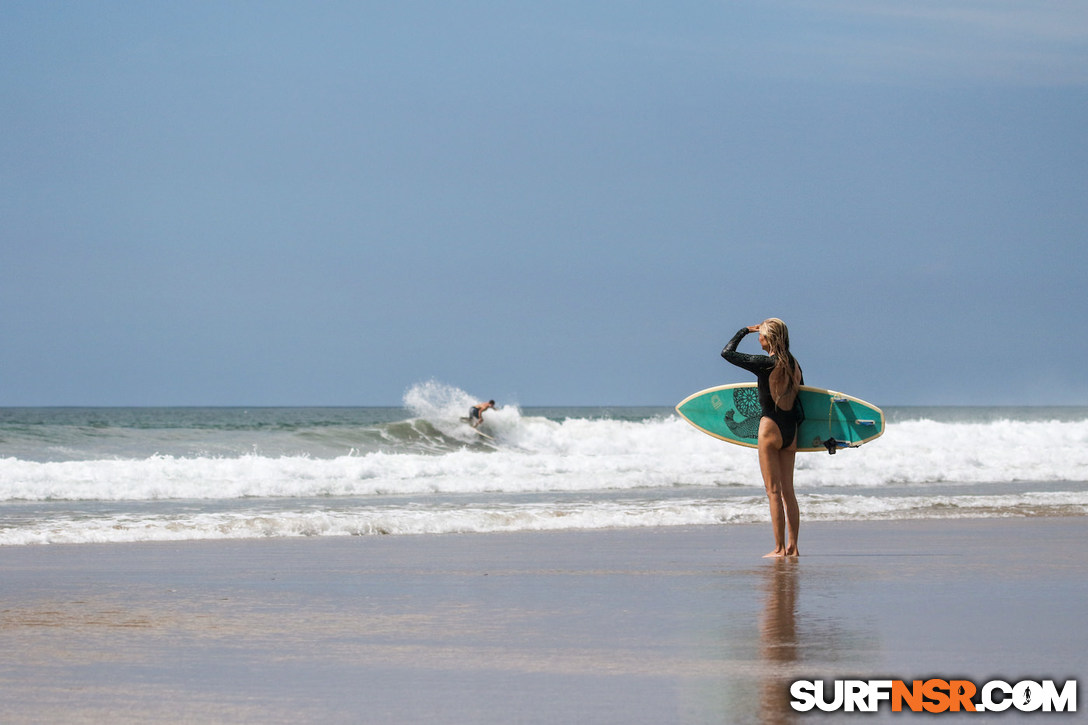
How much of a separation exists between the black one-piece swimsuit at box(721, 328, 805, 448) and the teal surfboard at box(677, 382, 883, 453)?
64 centimetres

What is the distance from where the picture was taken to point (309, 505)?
13.0m

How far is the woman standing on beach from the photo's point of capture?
A: 798 centimetres

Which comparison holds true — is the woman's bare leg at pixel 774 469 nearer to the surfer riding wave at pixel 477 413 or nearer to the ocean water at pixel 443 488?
the ocean water at pixel 443 488

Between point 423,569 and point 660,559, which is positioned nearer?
point 423,569

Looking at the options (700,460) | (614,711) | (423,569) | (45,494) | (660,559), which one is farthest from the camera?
(700,460)

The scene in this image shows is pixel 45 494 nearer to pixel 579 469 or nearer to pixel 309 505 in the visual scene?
pixel 309 505

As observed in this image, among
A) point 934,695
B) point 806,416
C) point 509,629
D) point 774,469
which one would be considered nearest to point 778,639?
point 934,695

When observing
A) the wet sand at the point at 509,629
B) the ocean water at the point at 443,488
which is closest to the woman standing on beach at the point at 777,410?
the wet sand at the point at 509,629

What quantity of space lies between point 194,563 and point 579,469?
37.9ft

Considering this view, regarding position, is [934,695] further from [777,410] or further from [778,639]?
[777,410]

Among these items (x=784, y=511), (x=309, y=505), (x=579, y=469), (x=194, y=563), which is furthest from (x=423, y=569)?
(x=579, y=469)

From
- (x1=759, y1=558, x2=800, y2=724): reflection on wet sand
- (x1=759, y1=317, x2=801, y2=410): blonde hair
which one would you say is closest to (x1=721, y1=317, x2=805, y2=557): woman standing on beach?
(x1=759, y1=317, x2=801, y2=410): blonde hair

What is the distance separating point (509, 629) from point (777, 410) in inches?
137

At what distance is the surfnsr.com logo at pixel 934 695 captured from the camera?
12.5ft
